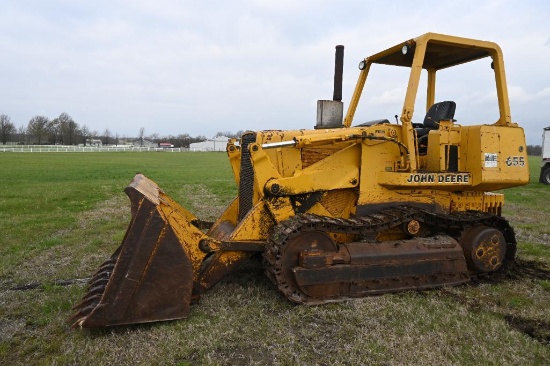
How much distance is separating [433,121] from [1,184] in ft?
58.3

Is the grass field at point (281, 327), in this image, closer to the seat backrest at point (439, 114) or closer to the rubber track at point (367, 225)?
the rubber track at point (367, 225)

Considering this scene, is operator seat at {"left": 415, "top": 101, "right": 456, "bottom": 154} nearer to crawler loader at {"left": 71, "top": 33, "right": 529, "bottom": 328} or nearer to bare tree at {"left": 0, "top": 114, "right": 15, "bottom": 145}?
crawler loader at {"left": 71, "top": 33, "right": 529, "bottom": 328}

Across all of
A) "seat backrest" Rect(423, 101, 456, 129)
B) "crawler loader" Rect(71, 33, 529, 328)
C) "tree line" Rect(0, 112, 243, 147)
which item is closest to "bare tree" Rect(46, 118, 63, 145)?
"tree line" Rect(0, 112, 243, 147)

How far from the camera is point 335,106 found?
671 cm

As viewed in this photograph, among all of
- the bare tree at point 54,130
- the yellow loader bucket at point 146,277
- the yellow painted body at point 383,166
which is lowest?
the yellow loader bucket at point 146,277

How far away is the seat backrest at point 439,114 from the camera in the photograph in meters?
6.41

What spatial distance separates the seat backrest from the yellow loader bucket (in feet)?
12.9

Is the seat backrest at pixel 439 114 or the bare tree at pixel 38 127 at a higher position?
the bare tree at pixel 38 127

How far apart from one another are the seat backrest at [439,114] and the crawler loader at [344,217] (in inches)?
0.6

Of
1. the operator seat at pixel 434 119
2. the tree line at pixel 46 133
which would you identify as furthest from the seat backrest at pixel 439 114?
the tree line at pixel 46 133

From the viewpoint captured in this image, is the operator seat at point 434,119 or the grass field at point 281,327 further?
the operator seat at point 434,119

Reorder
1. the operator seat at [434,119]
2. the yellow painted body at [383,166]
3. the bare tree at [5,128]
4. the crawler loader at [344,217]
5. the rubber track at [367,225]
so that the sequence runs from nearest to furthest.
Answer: the crawler loader at [344,217], the rubber track at [367,225], the yellow painted body at [383,166], the operator seat at [434,119], the bare tree at [5,128]

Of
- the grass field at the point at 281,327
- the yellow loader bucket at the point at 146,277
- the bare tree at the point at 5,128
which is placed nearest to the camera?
the grass field at the point at 281,327

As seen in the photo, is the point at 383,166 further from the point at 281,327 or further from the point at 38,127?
the point at 38,127
